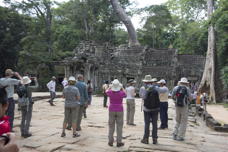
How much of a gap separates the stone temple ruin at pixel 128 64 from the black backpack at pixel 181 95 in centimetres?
2090

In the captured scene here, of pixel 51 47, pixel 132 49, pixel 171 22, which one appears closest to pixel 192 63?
pixel 132 49

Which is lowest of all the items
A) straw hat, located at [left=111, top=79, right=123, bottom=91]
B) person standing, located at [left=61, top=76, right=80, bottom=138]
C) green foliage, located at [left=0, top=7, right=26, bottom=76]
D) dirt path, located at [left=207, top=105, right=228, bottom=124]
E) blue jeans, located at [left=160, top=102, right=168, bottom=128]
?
dirt path, located at [left=207, top=105, right=228, bottom=124]

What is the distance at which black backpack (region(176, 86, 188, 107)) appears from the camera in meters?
7.38

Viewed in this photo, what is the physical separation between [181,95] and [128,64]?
2323cm

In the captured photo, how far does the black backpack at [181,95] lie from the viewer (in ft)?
24.2

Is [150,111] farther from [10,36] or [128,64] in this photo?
[10,36]

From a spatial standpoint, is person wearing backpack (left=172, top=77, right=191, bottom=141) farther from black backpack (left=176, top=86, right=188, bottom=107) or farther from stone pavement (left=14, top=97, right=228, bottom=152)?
stone pavement (left=14, top=97, right=228, bottom=152)

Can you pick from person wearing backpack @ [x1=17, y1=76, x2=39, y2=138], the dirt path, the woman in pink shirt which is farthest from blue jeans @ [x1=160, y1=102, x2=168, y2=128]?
the dirt path

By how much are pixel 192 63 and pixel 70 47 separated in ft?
59.2

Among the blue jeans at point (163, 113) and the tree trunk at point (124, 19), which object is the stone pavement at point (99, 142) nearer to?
the blue jeans at point (163, 113)

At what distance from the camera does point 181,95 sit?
293 inches

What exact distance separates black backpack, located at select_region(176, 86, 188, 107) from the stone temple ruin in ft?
68.6

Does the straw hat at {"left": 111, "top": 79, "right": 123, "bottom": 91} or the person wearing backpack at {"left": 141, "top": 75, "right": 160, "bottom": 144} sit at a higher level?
the straw hat at {"left": 111, "top": 79, "right": 123, "bottom": 91}

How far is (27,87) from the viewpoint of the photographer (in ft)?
24.2
